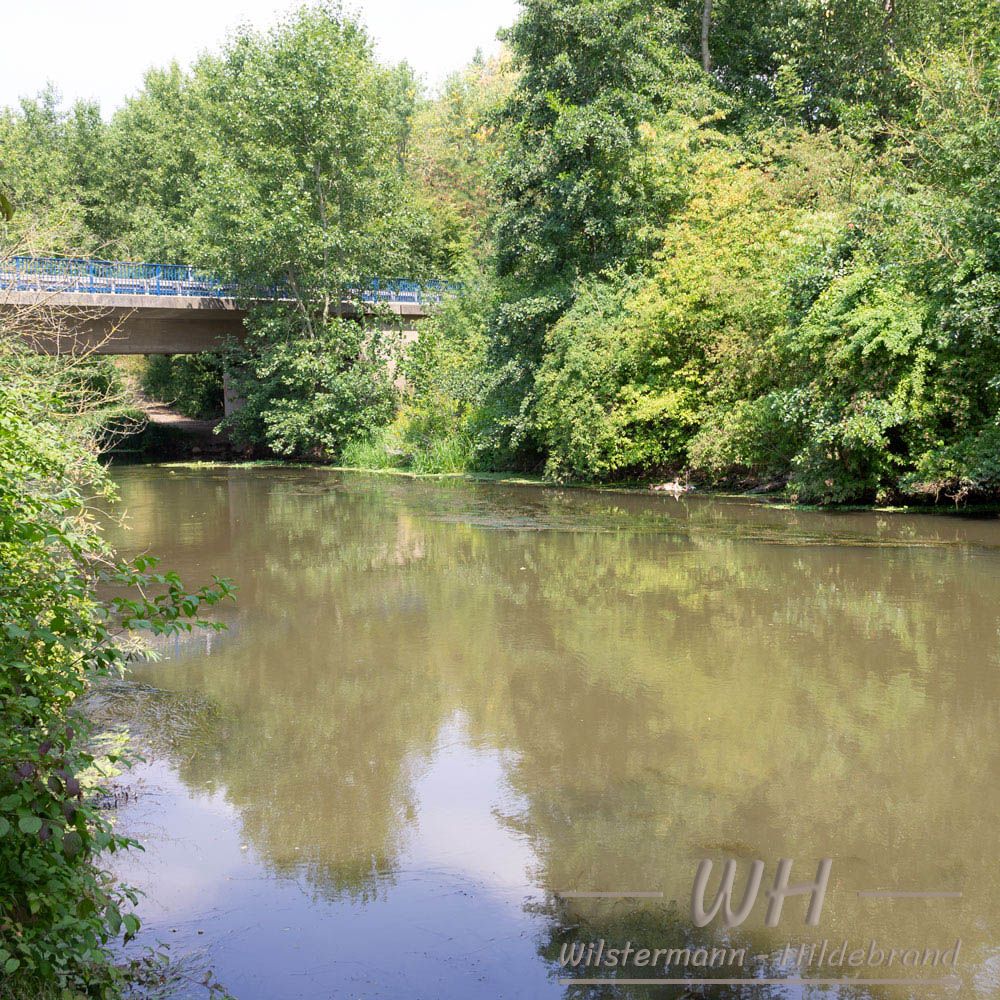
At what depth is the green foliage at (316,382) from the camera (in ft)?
97.0

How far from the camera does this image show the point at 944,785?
6066mm

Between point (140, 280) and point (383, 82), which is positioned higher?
point (383, 82)

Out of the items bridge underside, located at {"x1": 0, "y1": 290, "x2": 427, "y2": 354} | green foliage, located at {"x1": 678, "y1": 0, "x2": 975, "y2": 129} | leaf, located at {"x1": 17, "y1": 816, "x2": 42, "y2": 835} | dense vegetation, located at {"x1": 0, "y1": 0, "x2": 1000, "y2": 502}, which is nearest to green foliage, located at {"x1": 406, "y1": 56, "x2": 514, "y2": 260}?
bridge underside, located at {"x1": 0, "y1": 290, "x2": 427, "y2": 354}

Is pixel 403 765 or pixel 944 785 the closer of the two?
pixel 944 785

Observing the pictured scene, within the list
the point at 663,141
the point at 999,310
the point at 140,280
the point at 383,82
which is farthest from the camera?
the point at 383,82

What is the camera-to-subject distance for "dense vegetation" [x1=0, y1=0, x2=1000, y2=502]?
16141mm

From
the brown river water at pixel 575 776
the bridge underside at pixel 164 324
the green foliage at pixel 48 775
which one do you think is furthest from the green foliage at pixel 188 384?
the green foliage at pixel 48 775

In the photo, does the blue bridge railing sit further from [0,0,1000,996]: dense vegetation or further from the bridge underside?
[0,0,1000,996]: dense vegetation

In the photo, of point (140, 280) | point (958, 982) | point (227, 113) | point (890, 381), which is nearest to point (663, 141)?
point (890, 381)

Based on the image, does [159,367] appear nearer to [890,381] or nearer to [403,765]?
[890,381]

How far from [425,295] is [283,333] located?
6.14 m

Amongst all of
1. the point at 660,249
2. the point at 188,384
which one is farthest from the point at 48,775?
the point at 188,384

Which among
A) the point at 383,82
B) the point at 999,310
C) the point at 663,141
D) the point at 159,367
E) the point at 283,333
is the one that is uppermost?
the point at 383,82

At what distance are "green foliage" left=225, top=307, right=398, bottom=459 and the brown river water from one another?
671 inches
